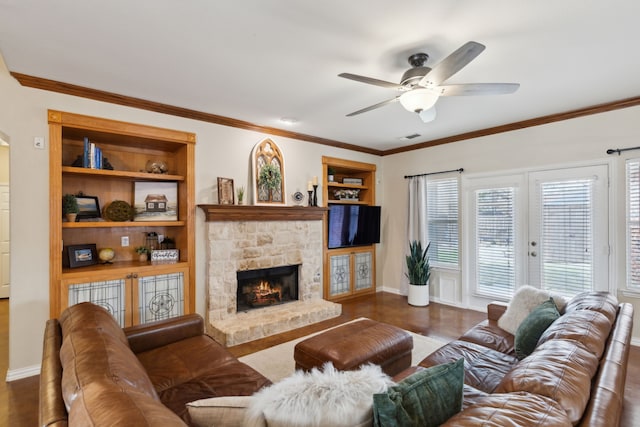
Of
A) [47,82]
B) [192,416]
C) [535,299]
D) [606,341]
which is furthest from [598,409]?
[47,82]

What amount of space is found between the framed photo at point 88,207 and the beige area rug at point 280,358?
226 cm

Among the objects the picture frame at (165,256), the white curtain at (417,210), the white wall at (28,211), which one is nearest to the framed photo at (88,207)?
the white wall at (28,211)

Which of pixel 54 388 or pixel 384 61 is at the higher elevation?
pixel 384 61

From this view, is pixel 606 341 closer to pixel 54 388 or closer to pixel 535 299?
pixel 535 299

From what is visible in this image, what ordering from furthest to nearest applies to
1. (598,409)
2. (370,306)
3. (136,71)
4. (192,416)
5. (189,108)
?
(370,306) < (189,108) < (136,71) < (192,416) < (598,409)

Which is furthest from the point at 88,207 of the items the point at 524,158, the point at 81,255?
the point at 524,158

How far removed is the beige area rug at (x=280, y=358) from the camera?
2.93 meters

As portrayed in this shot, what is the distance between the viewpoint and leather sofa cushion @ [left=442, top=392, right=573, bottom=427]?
3.03ft

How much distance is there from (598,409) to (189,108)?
4.08 meters

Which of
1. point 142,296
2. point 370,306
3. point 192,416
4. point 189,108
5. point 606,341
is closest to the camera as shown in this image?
point 192,416

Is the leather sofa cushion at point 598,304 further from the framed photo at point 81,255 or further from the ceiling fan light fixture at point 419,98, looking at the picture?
the framed photo at point 81,255

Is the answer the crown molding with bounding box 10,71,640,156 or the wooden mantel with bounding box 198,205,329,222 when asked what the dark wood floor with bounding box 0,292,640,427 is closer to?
the wooden mantel with bounding box 198,205,329,222

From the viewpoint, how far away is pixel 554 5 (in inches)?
73.8

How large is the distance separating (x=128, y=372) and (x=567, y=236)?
4695mm
